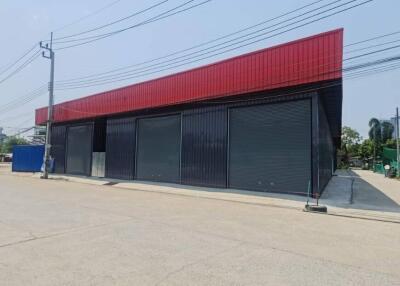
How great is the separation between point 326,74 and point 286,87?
2106mm

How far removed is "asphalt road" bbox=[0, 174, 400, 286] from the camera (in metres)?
5.74

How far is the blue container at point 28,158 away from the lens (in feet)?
128

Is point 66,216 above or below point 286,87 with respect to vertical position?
below

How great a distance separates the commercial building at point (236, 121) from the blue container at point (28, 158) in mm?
11393

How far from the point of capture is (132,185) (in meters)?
25.0

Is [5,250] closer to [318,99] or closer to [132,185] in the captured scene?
[318,99]

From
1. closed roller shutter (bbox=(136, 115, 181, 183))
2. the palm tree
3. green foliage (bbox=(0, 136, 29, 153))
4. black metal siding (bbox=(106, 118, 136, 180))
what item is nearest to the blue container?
black metal siding (bbox=(106, 118, 136, 180))

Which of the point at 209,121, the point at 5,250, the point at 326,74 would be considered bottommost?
the point at 5,250

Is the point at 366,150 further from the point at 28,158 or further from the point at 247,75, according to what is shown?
the point at 247,75

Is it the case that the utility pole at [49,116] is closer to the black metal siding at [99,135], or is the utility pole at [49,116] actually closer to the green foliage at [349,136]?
A: the black metal siding at [99,135]

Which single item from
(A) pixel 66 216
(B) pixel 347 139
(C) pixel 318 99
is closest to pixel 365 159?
(B) pixel 347 139

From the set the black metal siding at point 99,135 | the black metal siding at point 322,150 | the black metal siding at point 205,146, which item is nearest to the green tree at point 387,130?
the black metal siding at point 322,150

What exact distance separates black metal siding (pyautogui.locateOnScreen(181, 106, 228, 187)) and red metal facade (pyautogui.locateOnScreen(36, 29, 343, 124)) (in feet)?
3.69

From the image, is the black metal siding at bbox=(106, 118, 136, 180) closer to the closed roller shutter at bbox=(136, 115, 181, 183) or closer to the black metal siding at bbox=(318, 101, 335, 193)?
the closed roller shutter at bbox=(136, 115, 181, 183)
